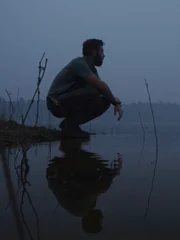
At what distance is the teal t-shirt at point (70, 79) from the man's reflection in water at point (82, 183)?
1.49 meters

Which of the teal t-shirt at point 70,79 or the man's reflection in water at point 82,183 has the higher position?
the teal t-shirt at point 70,79

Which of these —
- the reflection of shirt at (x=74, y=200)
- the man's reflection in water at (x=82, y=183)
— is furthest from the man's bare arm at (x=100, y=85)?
the reflection of shirt at (x=74, y=200)

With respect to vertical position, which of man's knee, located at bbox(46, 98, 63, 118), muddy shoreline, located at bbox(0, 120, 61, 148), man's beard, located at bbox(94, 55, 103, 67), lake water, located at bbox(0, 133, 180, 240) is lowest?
lake water, located at bbox(0, 133, 180, 240)

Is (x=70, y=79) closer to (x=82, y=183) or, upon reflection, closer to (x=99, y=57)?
(x=99, y=57)

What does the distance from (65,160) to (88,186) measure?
2.47 ft

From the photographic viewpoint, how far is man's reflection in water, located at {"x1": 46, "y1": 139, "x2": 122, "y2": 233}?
887 millimetres

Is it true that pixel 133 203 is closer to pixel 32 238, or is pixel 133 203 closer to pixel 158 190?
pixel 158 190

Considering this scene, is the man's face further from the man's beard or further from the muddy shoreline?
the muddy shoreline

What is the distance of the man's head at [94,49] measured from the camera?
3574 millimetres

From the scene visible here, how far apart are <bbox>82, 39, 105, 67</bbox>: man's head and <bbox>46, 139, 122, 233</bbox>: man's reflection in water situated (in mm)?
1822

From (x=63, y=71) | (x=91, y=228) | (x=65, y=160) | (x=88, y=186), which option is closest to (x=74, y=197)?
(x=88, y=186)

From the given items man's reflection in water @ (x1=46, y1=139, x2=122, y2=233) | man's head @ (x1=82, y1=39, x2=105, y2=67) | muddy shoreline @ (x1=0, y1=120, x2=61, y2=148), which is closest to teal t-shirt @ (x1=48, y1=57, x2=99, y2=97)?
man's head @ (x1=82, y1=39, x2=105, y2=67)

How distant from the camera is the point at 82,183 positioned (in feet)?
4.21

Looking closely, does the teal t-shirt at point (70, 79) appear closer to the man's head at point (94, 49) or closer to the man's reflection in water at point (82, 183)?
the man's head at point (94, 49)
